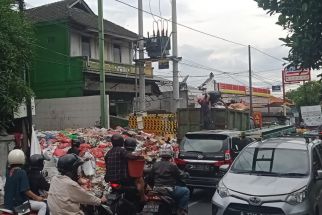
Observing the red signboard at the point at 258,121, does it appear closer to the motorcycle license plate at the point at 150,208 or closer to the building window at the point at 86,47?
the building window at the point at 86,47

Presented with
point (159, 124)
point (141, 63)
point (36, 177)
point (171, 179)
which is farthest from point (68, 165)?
point (141, 63)

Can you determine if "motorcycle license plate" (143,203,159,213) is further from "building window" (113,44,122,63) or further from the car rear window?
"building window" (113,44,122,63)

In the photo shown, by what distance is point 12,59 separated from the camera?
40.4ft

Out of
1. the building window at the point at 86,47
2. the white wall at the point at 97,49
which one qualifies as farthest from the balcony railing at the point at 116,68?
the building window at the point at 86,47

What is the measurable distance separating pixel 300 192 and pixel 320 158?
6.04ft

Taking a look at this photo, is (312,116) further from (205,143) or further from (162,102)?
(205,143)

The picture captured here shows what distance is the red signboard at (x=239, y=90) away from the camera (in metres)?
55.0

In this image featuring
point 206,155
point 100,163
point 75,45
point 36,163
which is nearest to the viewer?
point 36,163

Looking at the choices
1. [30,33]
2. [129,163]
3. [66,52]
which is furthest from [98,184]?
[66,52]

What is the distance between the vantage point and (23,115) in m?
13.4

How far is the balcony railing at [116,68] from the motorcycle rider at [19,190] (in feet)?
76.4

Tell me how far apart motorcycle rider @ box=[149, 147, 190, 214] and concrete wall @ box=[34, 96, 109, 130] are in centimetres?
1744

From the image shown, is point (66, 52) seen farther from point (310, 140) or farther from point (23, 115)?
point (310, 140)

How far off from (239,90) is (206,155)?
49.4m
